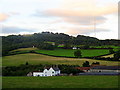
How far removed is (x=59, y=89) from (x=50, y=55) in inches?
1760

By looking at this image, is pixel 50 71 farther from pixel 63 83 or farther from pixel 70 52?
pixel 63 83

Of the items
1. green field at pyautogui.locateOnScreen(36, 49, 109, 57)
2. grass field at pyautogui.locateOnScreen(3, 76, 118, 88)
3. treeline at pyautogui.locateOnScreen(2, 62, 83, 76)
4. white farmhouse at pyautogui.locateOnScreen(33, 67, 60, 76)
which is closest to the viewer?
grass field at pyautogui.locateOnScreen(3, 76, 118, 88)

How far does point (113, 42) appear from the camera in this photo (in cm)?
6706

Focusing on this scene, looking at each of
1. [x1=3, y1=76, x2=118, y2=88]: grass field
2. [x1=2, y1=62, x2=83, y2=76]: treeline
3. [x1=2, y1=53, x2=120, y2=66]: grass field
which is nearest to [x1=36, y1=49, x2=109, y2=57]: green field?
[x1=2, y1=53, x2=120, y2=66]: grass field

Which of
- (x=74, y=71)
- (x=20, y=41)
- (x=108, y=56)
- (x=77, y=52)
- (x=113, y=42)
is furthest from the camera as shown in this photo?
(x=20, y=41)

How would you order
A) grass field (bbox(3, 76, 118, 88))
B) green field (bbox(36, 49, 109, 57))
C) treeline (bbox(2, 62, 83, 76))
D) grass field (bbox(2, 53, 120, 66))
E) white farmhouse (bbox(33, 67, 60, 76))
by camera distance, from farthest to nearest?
green field (bbox(36, 49, 109, 57)) < grass field (bbox(2, 53, 120, 66)) < white farmhouse (bbox(33, 67, 60, 76)) < treeline (bbox(2, 62, 83, 76)) < grass field (bbox(3, 76, 118, 88))

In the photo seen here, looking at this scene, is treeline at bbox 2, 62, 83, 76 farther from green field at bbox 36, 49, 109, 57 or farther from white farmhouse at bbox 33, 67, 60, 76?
green field at bbox 36, 49, 109, 57

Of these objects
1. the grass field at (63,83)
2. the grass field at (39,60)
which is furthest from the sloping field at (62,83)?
the grass field at (39,60)

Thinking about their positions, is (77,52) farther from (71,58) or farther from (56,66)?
(56,66)

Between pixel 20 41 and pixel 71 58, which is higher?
pixel 20 41

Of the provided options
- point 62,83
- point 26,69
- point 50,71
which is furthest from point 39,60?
point 62,83

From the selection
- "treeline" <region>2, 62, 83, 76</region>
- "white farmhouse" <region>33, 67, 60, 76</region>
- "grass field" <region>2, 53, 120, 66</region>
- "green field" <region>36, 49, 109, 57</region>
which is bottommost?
"white farmhouse" <region>33, 67, 60, 76</region>

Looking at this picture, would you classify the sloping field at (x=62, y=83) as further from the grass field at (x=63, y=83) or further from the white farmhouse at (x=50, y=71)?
the white farmhouse at (x=50, y=71)

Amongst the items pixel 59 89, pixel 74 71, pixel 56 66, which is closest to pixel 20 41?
pixel 56 66
